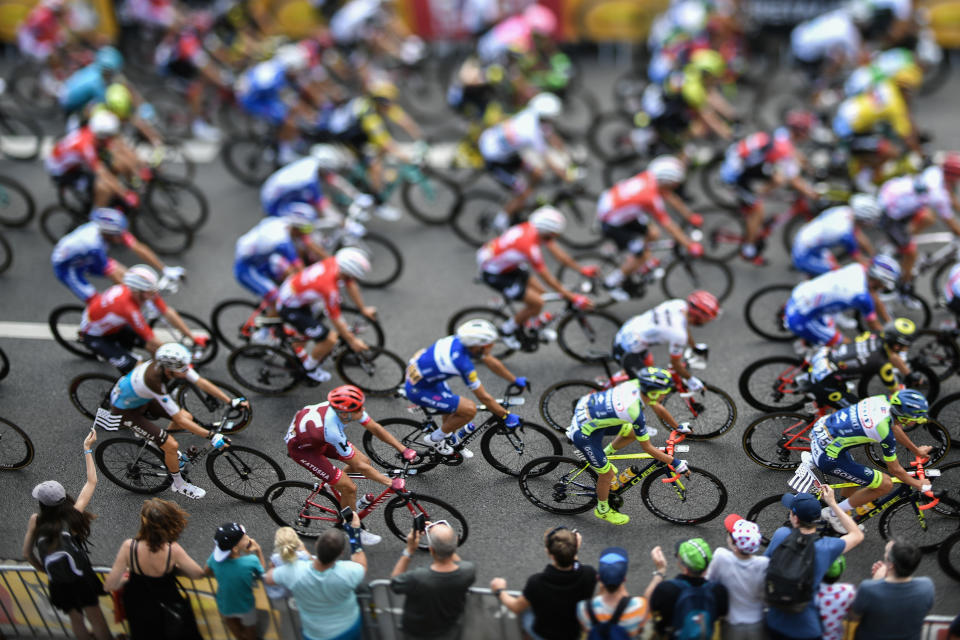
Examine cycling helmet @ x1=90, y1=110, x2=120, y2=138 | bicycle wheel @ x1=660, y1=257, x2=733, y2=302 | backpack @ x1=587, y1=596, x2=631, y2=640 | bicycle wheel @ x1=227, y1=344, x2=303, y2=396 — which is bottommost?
bicycle wheel @ x1=660, y1=257, x2=733, y2=302

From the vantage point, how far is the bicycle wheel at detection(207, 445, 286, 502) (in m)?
8.16

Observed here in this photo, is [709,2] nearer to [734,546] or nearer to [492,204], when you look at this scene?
[492,204]

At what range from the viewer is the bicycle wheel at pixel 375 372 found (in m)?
9.50

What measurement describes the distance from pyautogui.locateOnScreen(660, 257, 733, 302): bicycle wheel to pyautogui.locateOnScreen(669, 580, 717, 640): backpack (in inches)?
213

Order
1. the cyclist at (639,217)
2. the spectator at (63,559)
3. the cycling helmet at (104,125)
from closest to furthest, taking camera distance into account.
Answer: the spectator at (63,559) < the cyclist at (639,217) < the cycling helmet at (104,125)

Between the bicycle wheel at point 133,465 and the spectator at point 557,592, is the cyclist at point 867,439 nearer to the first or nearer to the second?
the spectator at point 557,592

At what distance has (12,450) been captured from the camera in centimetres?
880

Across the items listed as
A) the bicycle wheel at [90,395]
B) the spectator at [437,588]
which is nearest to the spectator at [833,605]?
the spectator at [437,588]

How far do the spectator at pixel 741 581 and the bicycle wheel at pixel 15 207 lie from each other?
35.6 feet

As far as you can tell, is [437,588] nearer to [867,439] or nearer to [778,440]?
[867,439]

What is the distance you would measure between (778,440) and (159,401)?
580 centimetres

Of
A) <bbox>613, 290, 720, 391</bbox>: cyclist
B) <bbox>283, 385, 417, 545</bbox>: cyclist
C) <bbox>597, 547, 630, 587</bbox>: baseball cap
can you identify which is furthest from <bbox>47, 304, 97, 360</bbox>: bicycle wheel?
<bbox>597, 547, 630, 587</bbox>: baseball cap

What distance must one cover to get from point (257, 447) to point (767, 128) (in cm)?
1037

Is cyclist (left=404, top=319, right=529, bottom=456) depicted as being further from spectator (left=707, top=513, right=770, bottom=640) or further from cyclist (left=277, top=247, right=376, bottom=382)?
spectator (left=707, top=513, right=770, bottom=640)
